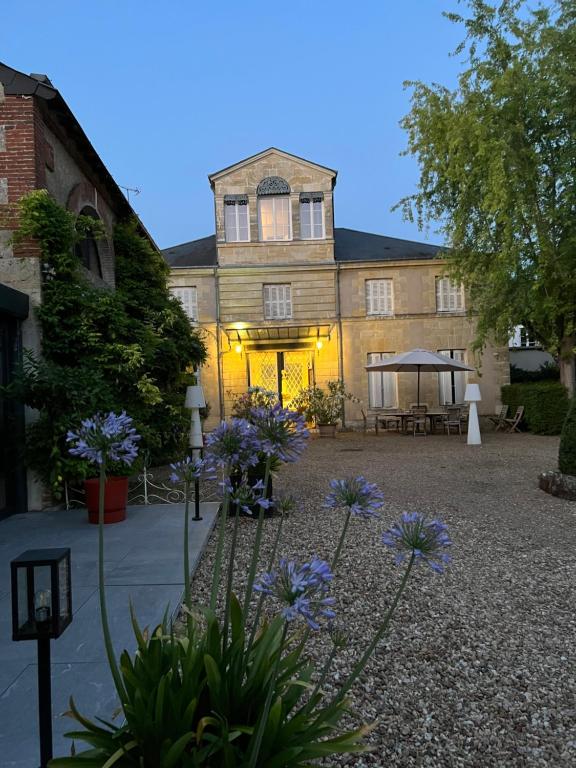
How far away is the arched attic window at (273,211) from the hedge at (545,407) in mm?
8834

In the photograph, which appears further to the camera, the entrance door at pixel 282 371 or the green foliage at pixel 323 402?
the entrance door at pixel 282 371

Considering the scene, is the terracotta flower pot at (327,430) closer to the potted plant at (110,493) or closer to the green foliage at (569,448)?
the green foliage at (569,448)

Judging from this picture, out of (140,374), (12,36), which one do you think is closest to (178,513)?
(140,374)

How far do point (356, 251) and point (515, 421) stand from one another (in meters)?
7.60

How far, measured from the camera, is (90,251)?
812 centimetres

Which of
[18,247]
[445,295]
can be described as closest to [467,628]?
[18,247]

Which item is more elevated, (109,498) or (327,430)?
(109,498)

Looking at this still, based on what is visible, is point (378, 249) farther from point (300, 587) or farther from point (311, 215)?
point (300, 587)

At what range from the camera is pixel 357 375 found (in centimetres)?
1686

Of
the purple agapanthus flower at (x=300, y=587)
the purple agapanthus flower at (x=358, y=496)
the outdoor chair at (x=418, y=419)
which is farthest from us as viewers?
the outdoor chair at (x=418, y=419)

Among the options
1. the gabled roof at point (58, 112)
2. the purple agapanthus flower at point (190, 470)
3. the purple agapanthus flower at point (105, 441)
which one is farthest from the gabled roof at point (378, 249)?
the purple agapanthus flower at point (105, 441)

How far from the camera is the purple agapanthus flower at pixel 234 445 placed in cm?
154

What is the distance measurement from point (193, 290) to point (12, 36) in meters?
113

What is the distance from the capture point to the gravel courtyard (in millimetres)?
2031
